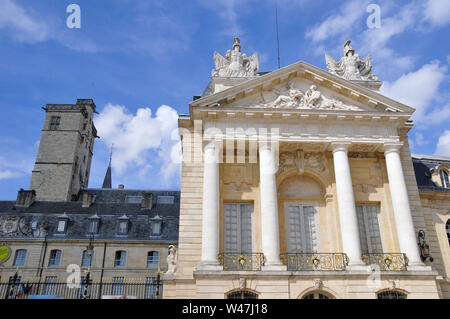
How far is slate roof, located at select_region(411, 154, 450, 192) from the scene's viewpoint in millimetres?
21772

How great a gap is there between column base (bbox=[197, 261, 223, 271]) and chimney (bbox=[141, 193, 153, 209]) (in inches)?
1052

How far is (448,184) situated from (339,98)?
8580 mm

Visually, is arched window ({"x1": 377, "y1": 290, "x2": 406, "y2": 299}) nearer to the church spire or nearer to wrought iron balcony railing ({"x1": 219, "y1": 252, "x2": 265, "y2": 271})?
wrought iron balcony railing ({"x1": 219, "y1": 252, "x2": 265, "y2": 271})

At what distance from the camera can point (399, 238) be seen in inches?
675

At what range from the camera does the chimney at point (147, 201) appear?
1639 inches

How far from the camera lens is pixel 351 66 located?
848 inches

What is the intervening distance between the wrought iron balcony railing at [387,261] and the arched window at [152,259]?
2229cm

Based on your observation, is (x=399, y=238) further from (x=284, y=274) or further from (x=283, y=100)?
(x=283, y=100)

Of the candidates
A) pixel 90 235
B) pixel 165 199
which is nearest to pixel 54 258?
pixel 90 235

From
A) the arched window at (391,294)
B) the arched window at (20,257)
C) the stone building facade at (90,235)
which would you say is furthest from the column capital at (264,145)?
the arched window at (20,257)

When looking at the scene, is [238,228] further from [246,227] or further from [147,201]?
[147,201]

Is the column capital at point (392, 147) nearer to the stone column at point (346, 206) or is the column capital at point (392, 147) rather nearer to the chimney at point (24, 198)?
the stone column at point (346, 206)

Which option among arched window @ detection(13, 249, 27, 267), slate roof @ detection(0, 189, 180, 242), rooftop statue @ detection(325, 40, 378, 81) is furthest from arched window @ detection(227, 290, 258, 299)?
arched window @ detection(13, 249, 27, 267)
